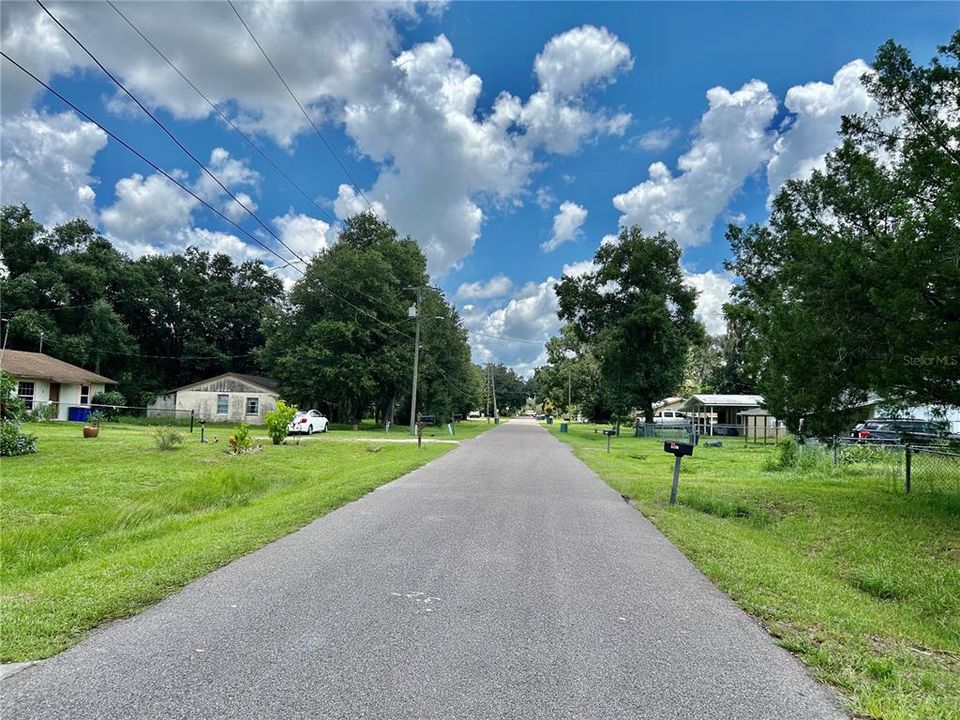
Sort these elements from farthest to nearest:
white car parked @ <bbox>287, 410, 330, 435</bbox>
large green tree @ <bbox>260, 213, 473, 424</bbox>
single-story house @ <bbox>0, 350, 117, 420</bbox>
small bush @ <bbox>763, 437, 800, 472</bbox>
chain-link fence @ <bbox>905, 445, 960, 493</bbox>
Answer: large green tree @ <bbox>260, 213, 473, 424</bbox> → single-story house @ <bbox>0, 350, 117, 420</bbox> → white car parked @ <bbox>287, 410, 330, 435</bbox> → small bush @ <bbox>763, 437, 800, 472</bbox> → chain-link fence @ <bbox>905, 445, 960, 493</bbox>

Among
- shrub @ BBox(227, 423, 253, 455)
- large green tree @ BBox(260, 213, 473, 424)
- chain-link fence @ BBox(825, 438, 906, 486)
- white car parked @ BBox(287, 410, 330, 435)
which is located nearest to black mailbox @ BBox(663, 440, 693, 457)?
chain-link fence @ BBox(825, 438, 906, 486)

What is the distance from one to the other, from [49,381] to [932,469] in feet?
141

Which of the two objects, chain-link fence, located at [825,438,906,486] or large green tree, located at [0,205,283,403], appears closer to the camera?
chain-link fence, located at [825,438,906,486]

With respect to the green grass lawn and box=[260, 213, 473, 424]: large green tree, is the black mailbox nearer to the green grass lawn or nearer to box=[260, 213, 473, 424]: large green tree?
the green grass lawn

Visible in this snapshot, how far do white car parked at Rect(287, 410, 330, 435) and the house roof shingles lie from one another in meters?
16.4

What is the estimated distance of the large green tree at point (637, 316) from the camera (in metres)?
43.9

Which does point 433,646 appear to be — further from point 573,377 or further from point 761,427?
point 573,377

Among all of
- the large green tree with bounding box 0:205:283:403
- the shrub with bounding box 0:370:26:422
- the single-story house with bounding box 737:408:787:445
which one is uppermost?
the large green tree with bounding box 0:205:283:403

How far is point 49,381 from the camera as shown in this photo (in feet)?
118

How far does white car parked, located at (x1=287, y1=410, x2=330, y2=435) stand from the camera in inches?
1176

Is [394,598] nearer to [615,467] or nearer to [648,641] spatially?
[648,641]

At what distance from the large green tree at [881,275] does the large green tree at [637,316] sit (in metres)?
32.2

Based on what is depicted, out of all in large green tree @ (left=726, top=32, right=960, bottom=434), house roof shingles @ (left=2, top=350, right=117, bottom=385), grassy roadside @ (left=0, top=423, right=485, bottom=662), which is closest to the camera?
grassy roadside @ (left=0, top=423, right=485, bottom=662)

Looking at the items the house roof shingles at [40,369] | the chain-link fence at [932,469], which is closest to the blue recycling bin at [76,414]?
the house roof shingles at [40,369]
